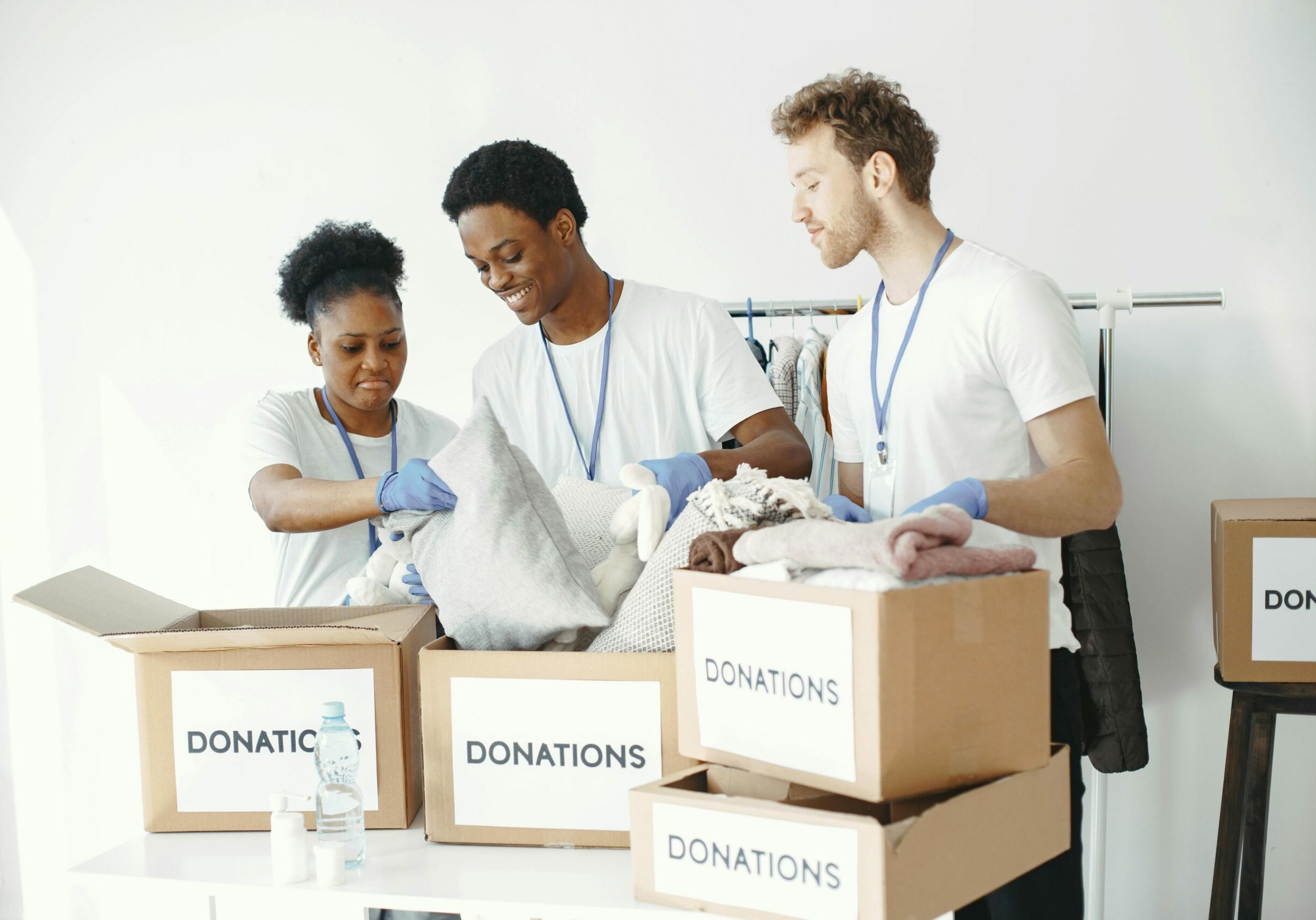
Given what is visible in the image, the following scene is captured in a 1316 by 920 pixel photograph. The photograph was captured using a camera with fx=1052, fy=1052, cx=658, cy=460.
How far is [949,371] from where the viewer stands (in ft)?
4.65

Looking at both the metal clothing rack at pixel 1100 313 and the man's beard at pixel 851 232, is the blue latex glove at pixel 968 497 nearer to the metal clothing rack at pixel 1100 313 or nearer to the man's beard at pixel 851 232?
the man's beard at pixel 851 232

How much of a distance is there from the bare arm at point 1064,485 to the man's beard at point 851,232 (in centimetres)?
37

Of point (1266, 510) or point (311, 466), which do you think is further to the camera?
point (1266, 510)

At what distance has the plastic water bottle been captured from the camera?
1.07 meters

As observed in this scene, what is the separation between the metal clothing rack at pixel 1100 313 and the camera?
194 centimetres

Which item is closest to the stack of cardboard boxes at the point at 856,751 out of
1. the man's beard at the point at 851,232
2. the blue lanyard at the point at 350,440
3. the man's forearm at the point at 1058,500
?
the man's forearm at the point at 1058,500

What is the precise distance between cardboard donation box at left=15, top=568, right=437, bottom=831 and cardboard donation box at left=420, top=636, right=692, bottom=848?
2.6 inches

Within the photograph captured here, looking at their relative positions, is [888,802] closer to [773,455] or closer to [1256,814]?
[773,455]

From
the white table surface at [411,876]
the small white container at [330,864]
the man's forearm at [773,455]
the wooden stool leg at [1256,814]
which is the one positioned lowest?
the wooden stool leg at [1256,814]

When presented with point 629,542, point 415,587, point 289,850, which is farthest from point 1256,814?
point 289,850

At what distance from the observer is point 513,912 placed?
3.20ft

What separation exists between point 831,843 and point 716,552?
0.27m

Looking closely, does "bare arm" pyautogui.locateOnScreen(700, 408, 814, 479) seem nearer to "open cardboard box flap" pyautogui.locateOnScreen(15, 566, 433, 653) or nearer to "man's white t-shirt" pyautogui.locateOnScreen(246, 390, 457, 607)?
"open cardboard box flap" pyautogui.locateOnScreen(15, 566, 433, 653)

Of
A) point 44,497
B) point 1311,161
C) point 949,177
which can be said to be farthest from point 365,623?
point 1311,161
